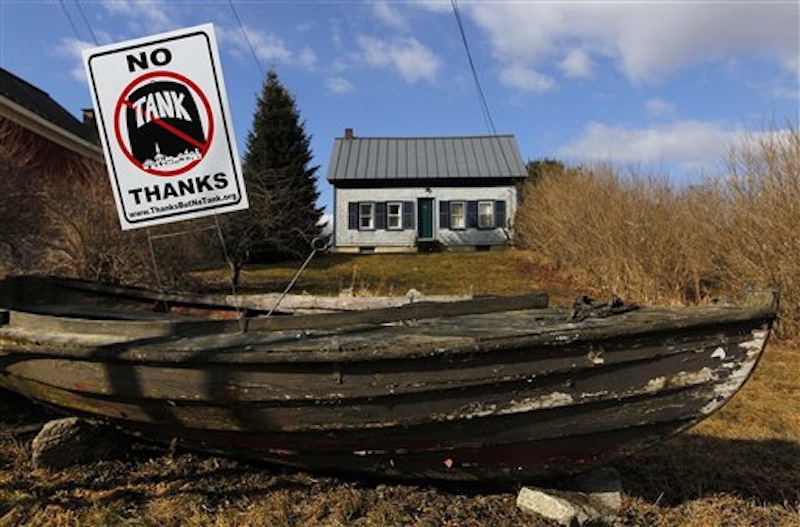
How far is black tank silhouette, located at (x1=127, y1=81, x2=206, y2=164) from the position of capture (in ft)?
13.9

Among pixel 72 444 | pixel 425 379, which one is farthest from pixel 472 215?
pixel 425 379

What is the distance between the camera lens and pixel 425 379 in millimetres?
3406

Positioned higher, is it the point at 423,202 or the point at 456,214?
the point at 423,202

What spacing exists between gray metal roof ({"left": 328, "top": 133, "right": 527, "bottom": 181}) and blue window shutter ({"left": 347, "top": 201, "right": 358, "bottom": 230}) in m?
1.33

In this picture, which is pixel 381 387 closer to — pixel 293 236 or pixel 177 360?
pixel 177 360

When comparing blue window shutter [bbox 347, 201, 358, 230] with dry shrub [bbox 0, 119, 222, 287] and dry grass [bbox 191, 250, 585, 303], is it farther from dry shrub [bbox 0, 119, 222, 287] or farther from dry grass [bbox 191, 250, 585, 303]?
dry shrub [bbox 0, 119, 222, 287]

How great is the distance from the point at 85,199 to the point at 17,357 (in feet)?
29.7

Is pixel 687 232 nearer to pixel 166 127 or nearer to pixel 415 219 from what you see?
pixel 166 127

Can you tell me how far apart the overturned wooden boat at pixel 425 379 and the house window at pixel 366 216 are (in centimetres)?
2836

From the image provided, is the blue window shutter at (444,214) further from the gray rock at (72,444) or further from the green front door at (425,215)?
the gray rock at (72,444)

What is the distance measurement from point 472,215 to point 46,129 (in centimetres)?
1809

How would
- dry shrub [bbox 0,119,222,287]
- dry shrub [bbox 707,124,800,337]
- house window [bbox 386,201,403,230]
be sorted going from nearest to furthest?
dry shrub [bbox 707,124,800,337]
dry shrub [bbox 0,119,222,287]
house window [bbox 386,201,403,230]

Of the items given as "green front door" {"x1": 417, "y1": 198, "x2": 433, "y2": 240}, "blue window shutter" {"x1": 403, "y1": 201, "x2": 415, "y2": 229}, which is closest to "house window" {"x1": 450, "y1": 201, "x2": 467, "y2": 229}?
"green front door" {"x1": 417, "y1": 198, "x2": 433, "y2": 240}

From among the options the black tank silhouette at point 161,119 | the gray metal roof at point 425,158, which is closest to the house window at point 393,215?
the gray metal roof at point 425,158
